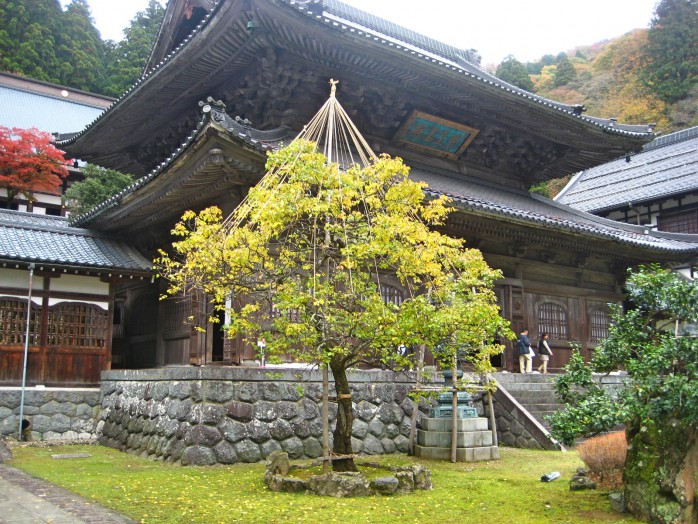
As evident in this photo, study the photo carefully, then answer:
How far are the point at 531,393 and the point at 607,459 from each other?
649 centimetres

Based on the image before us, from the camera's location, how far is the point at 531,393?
15.2 metres

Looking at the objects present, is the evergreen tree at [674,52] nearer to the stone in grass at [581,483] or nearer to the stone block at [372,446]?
the stone block at [372,446]

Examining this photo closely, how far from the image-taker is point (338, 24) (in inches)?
512

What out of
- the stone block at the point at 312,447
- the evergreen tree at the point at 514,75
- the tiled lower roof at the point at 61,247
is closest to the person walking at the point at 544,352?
the stone block at the point at 312,447

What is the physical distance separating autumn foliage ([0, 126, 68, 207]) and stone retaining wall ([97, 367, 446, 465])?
19.0 m

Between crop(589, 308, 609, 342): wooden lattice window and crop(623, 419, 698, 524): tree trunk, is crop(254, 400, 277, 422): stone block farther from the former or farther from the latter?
crop(589, 308, 609, 342): wooden lattice window

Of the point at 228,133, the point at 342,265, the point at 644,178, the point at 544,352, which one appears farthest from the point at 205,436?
the point at 644,178

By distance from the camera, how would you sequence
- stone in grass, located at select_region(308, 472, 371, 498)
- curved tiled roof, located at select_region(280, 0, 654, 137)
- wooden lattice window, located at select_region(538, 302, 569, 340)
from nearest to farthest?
stone in grass, located at select_region(308, 472, 371, 498)
curved tiled roof, located at select_region(280, 0, 654, 137)
wooden lattice window, located at select_region(538, 302, 569, 340)

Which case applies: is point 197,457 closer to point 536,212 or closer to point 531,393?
point 531,393

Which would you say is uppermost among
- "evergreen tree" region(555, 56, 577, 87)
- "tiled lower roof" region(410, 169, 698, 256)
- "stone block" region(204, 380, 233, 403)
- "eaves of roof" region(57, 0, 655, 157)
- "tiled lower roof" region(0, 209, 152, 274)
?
"evergreen tree" region(555, 56, 577, 87)

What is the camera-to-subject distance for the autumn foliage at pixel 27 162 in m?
28.0

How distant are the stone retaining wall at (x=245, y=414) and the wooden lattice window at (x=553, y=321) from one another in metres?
6.92

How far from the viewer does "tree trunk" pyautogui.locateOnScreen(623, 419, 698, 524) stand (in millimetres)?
6645

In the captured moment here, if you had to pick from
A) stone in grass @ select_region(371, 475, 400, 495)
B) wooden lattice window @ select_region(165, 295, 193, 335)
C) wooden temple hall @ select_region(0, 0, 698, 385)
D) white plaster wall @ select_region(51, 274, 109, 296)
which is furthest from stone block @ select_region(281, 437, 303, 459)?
white plaster wall @ select_region(51, 274, 109, 296)
